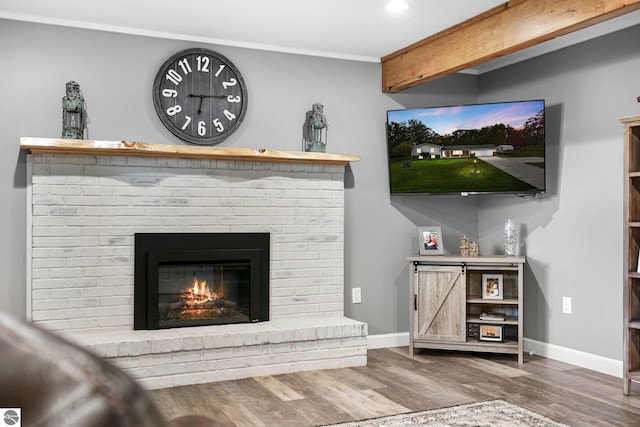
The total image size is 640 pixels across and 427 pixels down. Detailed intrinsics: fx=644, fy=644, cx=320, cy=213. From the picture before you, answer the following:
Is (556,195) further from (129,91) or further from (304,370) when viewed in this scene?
(129,91)

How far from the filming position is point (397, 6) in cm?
395

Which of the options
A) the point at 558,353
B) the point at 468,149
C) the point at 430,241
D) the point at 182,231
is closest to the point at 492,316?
the point at 558,353

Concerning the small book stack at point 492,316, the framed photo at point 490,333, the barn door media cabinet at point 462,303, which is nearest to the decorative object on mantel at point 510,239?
the barn door media cabinet at point 462,303

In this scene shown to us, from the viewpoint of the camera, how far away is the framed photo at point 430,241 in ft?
16.9

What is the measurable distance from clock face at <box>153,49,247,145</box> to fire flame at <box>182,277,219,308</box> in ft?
3.34

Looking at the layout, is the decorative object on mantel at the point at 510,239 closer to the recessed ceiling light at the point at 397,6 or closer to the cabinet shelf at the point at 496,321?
the cabinet shelf at the point at 496,321

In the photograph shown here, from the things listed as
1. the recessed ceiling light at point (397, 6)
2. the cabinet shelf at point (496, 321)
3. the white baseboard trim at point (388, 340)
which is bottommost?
the white baseboard trim at point (388, 340)

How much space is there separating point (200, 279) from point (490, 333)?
2185mm

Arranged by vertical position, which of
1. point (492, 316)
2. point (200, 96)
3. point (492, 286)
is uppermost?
point (200, 96)

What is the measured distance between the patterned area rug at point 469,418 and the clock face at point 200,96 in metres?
2.38

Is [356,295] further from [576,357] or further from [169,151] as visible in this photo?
[169,151]

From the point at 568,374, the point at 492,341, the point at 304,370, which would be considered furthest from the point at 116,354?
the point at 568,374

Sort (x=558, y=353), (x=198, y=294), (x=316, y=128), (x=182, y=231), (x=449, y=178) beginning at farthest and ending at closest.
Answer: (x=449, y=178) < (x=316, y=128) < (x=558, y=353) < (x=198, y=294) < (x=182, y=231)

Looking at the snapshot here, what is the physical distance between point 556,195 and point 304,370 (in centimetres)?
224
